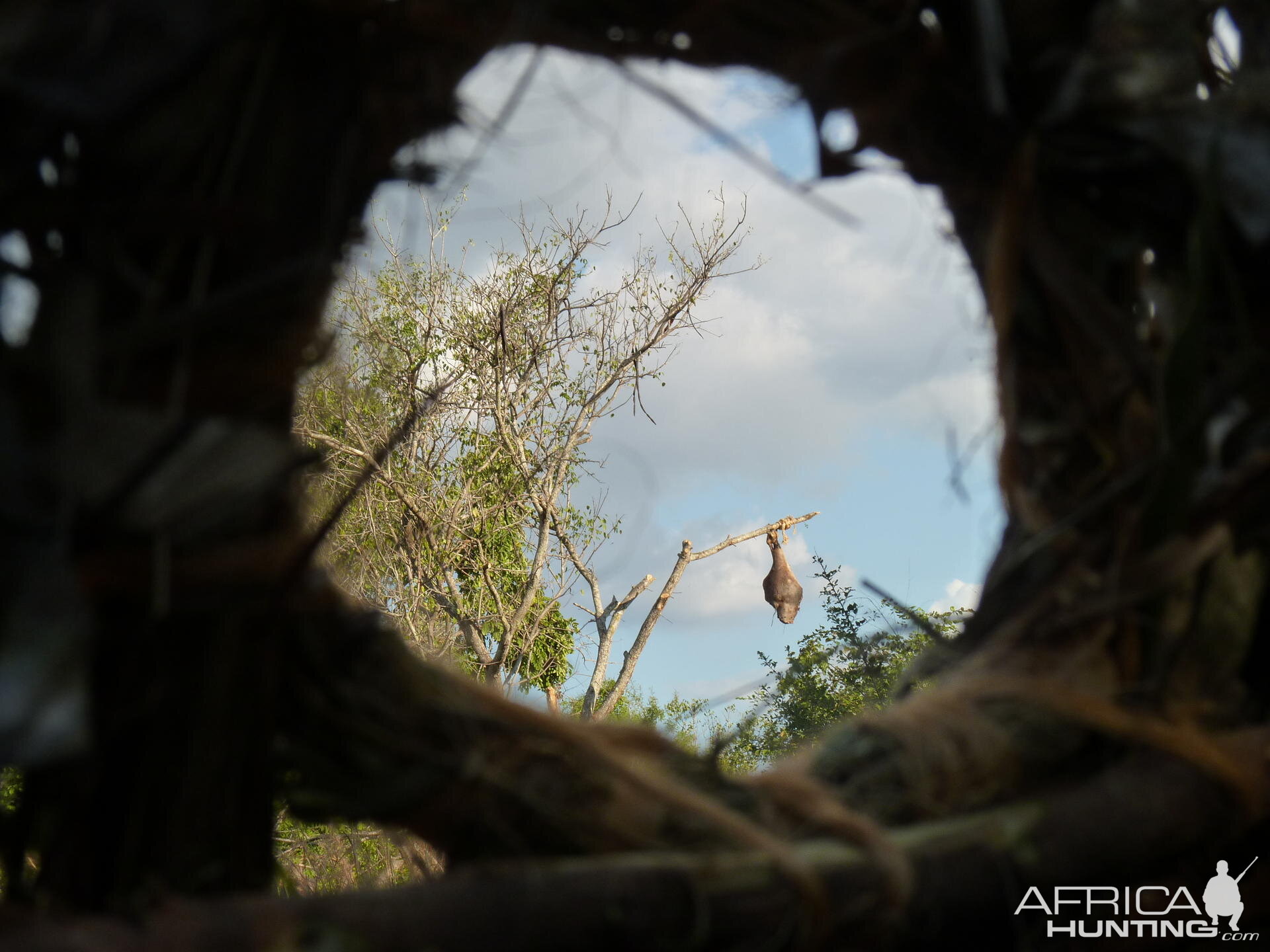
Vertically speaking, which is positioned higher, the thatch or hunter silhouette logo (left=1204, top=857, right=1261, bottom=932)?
the thatch

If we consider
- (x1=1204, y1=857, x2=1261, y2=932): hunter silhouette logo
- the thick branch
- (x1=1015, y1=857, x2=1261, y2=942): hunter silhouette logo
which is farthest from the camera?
(x1=1204, y1=857, x2=1261, y2=932): hunter silhouette logo

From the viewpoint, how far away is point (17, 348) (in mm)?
907

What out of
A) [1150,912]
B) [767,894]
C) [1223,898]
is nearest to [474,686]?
[767,894]

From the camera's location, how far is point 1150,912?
1.38 meters

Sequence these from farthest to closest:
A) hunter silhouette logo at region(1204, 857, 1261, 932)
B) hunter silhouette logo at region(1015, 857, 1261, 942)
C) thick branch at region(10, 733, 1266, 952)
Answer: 1. hunter silhouette logo at region(1204, 857, 1261, 932)
2. hunter silhouette logo at region(1015, 857, 1261, 942)
3. thick branch at region(10, 733, 1266, 952)

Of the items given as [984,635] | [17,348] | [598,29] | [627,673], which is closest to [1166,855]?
[984,635]

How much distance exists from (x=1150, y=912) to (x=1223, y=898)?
0.12 metres

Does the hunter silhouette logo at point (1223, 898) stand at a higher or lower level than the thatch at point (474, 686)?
lower

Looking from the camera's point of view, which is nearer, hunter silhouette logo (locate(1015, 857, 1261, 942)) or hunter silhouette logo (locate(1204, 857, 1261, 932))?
hunter silhouette logo (locate(1015, 857, 1261, 942))

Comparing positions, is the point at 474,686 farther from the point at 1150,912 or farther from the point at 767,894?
the point at 1150,912

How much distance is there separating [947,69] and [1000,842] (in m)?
0.94

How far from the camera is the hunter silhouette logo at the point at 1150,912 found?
1.29 metres

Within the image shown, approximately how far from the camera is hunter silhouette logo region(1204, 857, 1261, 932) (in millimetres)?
1408

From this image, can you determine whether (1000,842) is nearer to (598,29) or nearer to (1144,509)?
(1144,509)
